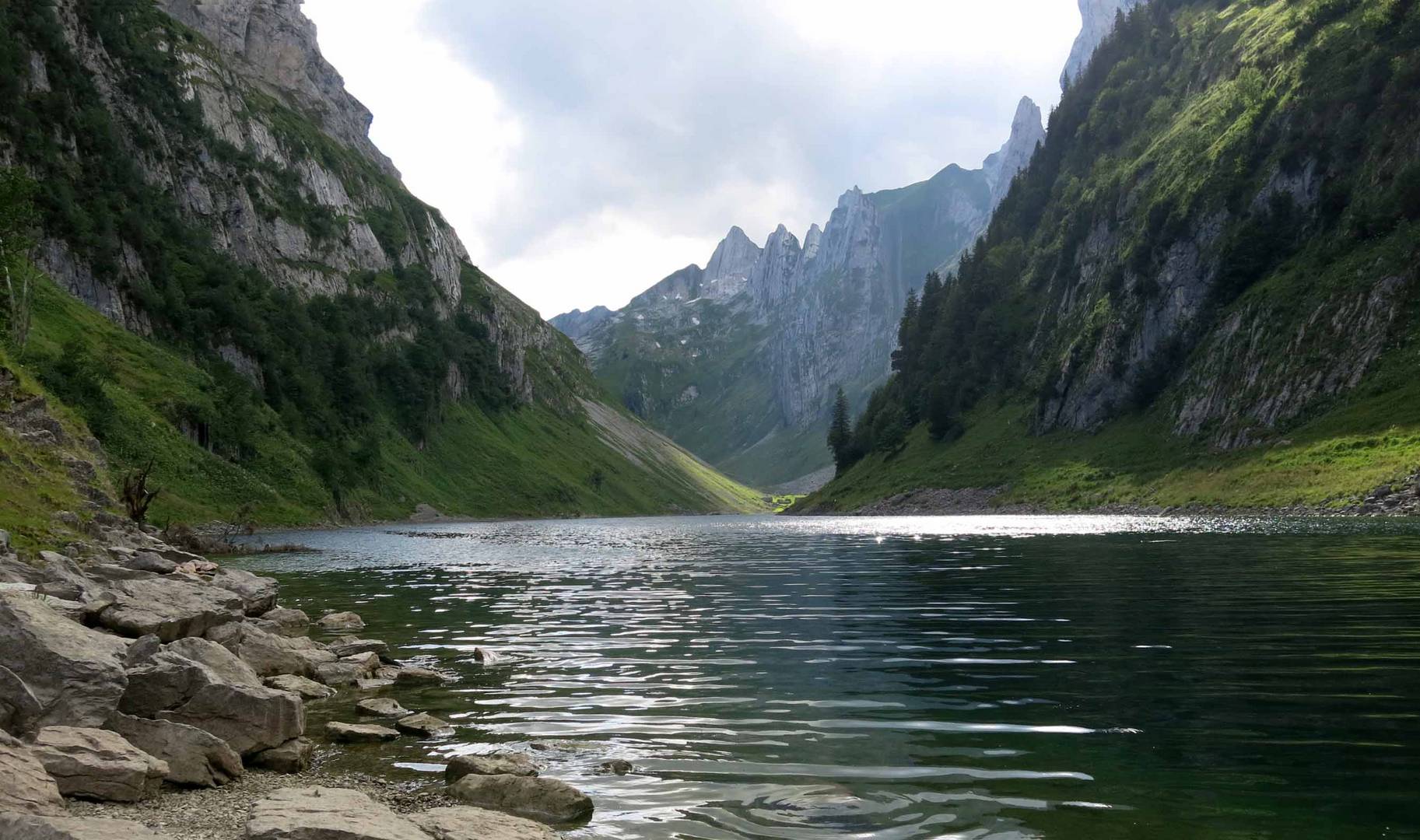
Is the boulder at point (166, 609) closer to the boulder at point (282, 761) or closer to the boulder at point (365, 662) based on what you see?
the boulder at point (365, 662)

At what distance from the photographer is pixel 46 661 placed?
1330 centimetres

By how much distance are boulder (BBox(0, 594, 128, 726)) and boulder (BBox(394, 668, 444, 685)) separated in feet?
26.5

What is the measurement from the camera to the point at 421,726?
1681 centimetres

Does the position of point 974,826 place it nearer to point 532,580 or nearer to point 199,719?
point 199,719

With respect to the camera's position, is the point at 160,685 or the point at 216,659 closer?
the point at 160,685

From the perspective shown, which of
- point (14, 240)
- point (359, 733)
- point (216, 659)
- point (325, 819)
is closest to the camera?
point (325, 819)

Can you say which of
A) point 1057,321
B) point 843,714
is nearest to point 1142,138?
point 1057,321

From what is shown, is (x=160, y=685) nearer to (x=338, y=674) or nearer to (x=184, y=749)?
(x=184, y=749)

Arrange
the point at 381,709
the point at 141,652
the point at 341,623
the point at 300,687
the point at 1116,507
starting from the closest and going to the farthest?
the point at 141,652
the point at 381,709
the point at 300,687
the point at 341,623
the point at 1116,507

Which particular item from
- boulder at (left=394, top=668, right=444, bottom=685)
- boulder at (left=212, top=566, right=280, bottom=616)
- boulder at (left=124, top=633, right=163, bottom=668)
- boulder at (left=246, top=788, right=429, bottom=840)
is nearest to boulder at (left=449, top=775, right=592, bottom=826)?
boulder at (left=246, top=788, right=429, bottom=840)

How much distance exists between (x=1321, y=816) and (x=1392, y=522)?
2820 inches

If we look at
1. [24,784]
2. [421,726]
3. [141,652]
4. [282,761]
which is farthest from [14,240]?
[24,784]

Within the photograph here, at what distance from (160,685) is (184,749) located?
2.10 metres

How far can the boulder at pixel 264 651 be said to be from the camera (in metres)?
21.2
